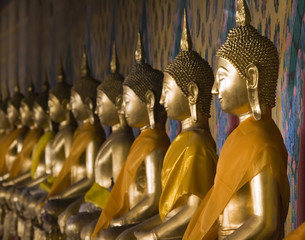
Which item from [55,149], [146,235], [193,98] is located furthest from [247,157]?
[55,149]

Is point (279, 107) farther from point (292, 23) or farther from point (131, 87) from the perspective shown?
point (131, 87)

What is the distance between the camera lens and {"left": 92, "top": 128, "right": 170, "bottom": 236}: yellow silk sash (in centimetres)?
412

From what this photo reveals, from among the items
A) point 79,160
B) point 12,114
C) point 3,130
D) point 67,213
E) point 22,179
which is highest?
point 79,160

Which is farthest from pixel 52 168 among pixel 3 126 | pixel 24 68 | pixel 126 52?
pixel 24 68

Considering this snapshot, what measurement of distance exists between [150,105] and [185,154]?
74cm

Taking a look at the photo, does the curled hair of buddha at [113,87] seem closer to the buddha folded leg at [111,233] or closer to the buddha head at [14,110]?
the buddha folded leg at [111,233]

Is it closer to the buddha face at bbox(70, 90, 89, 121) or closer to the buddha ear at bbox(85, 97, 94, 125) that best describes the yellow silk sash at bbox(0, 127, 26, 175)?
the buddha face at bbox(70, 90, 89, 121)

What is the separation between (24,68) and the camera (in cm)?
970

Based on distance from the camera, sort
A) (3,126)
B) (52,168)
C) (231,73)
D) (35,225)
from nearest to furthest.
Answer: (231,73)
(35,225)
(52,168)
(3,126)

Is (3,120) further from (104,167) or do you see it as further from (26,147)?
(104,167)

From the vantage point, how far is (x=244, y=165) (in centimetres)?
298

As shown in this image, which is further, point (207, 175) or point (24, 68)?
point (24, 68)

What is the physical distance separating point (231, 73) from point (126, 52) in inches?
126

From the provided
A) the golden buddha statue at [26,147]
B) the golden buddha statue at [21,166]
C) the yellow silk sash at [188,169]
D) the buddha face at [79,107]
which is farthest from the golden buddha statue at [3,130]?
the yellow silk sash at [188,169]
